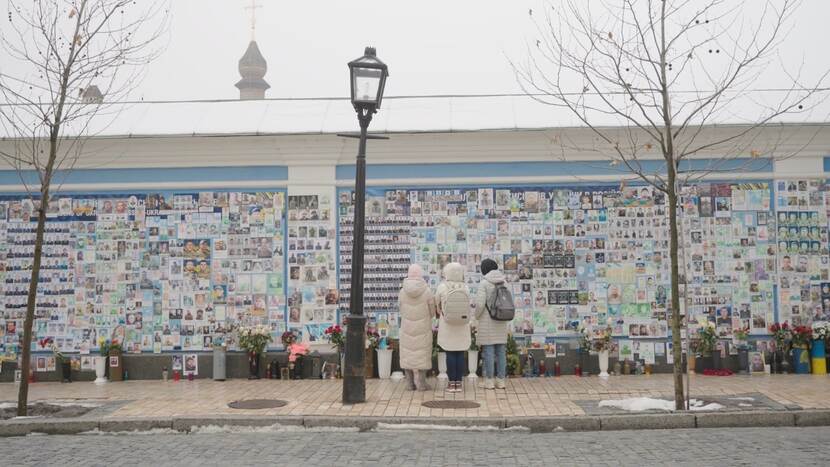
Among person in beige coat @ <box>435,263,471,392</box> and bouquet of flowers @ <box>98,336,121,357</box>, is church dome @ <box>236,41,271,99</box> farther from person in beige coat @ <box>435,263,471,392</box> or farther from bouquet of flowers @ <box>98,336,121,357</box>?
person in beige coat @ <box>435,263,471,392</box>

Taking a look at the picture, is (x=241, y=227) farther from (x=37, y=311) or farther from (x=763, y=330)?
(x=763, y=330)

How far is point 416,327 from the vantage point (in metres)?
11.0

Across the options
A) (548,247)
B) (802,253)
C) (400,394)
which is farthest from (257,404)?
(802,253)

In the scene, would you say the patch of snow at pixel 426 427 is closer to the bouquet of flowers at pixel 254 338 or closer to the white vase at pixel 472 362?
the white vase at pixel 472 362

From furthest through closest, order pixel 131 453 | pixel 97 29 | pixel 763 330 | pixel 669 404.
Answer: pixel 763 330, pixel 97 29, pixel 669 404, pixel 131 453

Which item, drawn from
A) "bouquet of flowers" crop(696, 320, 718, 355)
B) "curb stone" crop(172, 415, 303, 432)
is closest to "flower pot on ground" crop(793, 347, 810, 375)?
"bouquet of flowers" crop(696, 320, 718, 355)

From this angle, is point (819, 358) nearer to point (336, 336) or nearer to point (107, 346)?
point (336, 336)

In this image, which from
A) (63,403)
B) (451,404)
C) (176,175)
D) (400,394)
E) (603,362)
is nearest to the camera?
(451,404)

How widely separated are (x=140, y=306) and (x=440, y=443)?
6.56 m

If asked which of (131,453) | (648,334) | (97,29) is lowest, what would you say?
(131,453)

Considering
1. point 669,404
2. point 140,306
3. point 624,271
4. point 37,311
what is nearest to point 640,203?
point 624,271

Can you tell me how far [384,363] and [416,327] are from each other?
5.01 feet

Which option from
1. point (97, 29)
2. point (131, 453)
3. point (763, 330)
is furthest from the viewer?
point (763, 330)

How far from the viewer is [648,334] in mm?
12438
